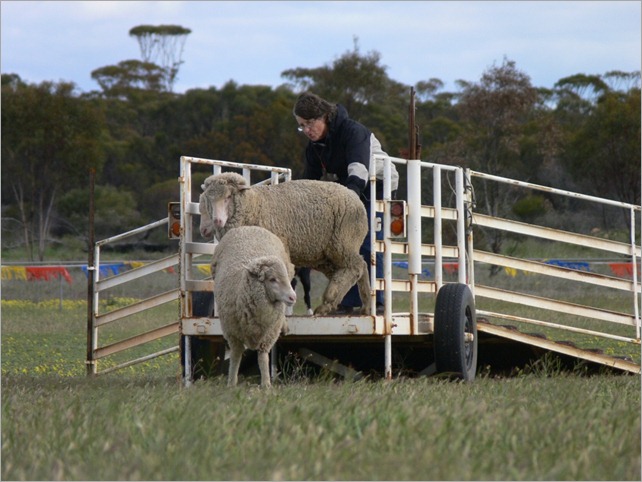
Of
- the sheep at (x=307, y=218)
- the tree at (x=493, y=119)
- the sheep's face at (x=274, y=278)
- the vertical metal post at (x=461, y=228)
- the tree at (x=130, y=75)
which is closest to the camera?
the sheep's face at (x=274, y=278)

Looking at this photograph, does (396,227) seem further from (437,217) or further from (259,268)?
(259,268)

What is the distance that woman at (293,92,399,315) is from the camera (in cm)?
861

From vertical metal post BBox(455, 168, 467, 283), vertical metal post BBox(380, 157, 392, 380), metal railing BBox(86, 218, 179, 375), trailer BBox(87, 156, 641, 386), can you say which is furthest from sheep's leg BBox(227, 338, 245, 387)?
metal railing BBox(86, 218, 179, 375)

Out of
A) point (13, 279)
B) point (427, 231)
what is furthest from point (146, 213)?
Result: point (13, 279)

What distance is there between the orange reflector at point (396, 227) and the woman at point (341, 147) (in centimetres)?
40

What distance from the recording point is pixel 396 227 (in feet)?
27.1

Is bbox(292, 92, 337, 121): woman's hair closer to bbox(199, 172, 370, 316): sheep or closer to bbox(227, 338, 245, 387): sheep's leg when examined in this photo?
bbox(199, 172, 370, 316): sheep

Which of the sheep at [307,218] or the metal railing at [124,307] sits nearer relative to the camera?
the sheep at [307,218]

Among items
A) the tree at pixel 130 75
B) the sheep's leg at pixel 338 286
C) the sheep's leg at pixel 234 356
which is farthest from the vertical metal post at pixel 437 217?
the tree at pixel 130 75

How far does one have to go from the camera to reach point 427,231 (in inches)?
1391

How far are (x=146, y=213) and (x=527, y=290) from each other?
21.1 m

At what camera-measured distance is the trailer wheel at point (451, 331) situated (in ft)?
27.4

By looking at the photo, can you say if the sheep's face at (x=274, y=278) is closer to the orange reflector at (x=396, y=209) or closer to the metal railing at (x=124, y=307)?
the orange reflector at (x=396, y=209)

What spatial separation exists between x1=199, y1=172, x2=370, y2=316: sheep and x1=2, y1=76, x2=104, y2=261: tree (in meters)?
32.2
